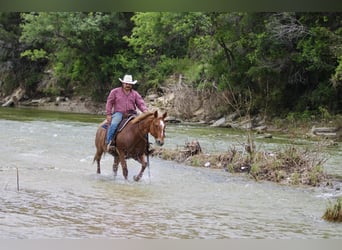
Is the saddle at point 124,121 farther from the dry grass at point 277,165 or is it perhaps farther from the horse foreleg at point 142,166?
the dry grass at point 277,165

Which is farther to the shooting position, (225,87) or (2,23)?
(2,23)

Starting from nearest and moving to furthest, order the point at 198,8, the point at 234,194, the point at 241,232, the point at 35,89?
the point at 198,8 < the point at 241,232 < the point at 234,194 < the point at 35,89

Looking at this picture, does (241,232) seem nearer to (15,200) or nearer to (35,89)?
(15,200)

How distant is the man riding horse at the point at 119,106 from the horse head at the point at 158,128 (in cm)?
25

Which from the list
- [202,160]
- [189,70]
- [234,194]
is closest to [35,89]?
[189,70]

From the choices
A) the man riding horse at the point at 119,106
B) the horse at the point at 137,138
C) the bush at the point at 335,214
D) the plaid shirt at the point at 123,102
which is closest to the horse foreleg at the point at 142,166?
the horse at the point at 137,138

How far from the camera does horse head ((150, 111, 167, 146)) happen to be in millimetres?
7285

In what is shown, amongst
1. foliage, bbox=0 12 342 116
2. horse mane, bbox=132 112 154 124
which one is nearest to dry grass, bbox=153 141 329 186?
horse mane, bbox=132 112 154 124

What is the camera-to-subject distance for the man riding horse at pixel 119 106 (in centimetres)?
765

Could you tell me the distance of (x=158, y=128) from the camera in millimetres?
7363

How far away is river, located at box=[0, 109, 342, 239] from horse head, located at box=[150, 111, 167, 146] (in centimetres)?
51

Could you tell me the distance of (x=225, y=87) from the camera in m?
18.2

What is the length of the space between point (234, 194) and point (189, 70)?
12.7 metres

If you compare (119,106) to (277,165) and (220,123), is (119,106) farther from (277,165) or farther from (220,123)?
(220,123)
